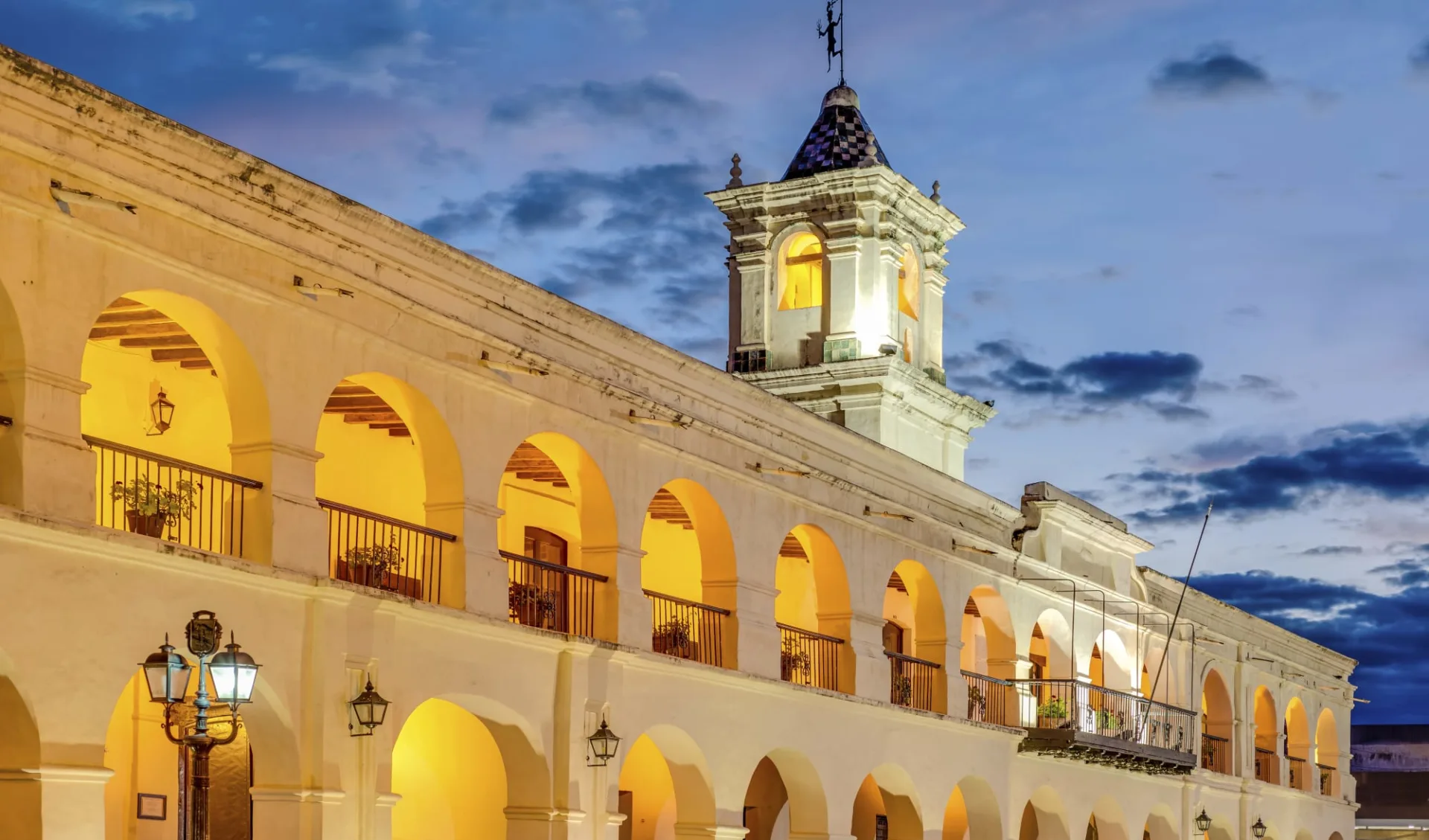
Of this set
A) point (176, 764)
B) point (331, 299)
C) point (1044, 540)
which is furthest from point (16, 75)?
point (1044, 540)

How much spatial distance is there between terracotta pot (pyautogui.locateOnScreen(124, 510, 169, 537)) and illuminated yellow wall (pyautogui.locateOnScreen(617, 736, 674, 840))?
12.2m

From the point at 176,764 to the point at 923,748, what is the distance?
11631 mm

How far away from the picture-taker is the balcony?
100 feet

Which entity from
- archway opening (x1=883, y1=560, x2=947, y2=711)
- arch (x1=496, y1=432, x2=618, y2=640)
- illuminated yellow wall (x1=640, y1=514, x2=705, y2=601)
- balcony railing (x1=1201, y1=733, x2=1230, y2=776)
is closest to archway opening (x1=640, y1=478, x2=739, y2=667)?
arch (x1=496, y1=432, x2=618, y2=640)

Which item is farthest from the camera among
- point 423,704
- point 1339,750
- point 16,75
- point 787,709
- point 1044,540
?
point 1339,750

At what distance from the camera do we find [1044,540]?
32375 mm

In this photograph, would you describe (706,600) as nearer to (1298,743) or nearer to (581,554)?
(581,554)

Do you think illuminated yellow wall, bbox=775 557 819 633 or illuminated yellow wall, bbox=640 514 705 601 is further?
illuminated yellow wall, bbox=775 557 819 633

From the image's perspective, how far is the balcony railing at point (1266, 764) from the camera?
1716 inches

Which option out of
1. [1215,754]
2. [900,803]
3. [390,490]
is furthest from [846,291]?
[390,490]

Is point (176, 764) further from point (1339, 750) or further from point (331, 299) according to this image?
point (1339, 750)

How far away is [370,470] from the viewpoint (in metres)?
21.7

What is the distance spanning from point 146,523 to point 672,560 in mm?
12346

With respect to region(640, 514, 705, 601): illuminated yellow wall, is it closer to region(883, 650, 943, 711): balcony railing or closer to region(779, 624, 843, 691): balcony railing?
region(779, 624, 843, 691): balcony railing
